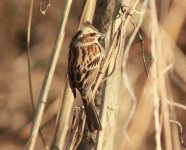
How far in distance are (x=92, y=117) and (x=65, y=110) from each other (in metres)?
0.10

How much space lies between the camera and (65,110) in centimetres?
149

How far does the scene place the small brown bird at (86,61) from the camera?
1488 millimetres

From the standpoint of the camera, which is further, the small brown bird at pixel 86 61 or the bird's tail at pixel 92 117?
the small brown bird at pixel 86 61

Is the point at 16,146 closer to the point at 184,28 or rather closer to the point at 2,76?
the point at 2,76

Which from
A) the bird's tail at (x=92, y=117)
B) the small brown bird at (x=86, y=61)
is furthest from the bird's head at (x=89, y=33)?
the bird's tail at (x=92, y=117)

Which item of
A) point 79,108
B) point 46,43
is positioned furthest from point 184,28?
point 79,108

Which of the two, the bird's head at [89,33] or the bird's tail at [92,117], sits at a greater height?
the bird's head at [89,33]

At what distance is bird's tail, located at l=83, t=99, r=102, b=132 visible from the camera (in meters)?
1.39

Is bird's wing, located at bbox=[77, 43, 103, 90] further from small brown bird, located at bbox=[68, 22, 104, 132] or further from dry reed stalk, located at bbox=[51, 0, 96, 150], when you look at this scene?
dry reed stalk, located at bbox=[51, 0, 96, 150]

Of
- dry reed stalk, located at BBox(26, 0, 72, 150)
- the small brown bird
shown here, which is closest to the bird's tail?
the small brown bird

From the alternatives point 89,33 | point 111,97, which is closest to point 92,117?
point 111,97

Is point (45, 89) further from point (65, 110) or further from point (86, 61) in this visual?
point (86, 61)

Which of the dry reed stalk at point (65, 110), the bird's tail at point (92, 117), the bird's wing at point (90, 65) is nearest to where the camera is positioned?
the bird's tail at point (92, 117)

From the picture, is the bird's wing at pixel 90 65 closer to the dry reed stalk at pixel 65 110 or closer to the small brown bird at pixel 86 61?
the small brown bird at pixel 86 61
